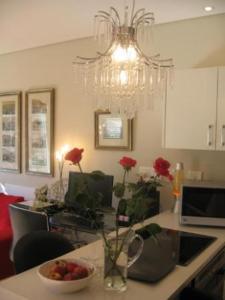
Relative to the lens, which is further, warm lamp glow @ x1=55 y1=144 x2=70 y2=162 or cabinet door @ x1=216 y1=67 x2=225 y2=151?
warm lamp glow @ x1=55 y1=144 x2=70 y2=162

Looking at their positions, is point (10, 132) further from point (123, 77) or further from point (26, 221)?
point (123, 77)

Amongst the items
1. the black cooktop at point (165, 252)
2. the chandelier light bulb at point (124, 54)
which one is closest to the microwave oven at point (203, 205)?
the black cooktop at point (165, 252)

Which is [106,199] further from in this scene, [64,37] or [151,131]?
[64,37]

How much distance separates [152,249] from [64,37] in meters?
2.50

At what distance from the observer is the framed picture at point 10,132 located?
13.7ft

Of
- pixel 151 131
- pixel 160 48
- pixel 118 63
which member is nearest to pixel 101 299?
pixel 118 63

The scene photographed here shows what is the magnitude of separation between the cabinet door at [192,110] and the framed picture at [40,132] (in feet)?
5.24

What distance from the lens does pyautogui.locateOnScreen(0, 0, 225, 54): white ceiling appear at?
102 inches

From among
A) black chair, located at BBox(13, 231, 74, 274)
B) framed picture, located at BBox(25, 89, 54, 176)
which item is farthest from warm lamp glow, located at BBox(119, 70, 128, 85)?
framed picture, located at BBox(25, 89, 54, 176)

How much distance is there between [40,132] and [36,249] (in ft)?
7.58

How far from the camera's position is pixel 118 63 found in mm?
2088

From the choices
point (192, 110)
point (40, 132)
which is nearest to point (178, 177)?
point (192, 110)

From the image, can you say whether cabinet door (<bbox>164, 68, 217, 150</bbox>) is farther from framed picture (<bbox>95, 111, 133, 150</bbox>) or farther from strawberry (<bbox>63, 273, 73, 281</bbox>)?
strawberry (<bbox>63, 273, 73, 281</bbox>)

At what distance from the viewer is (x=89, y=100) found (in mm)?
3535
